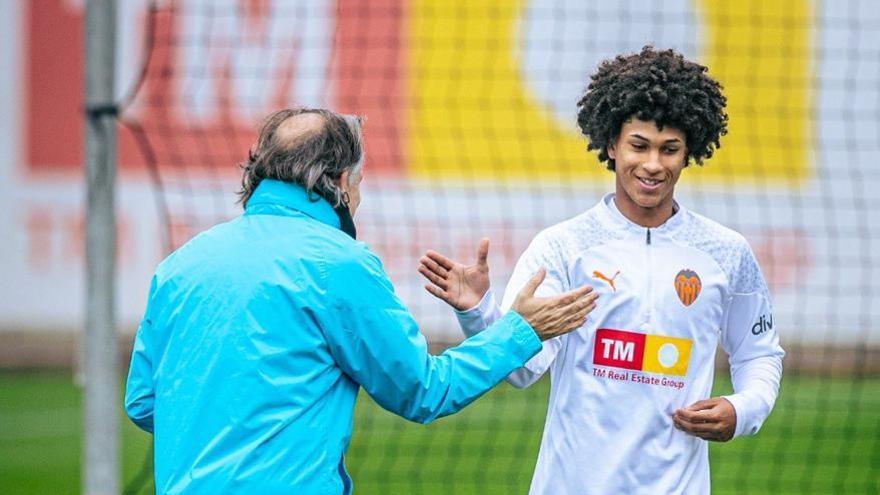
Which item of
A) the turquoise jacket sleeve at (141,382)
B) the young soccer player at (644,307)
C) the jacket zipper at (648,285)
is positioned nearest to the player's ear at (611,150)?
the young soccer player at (644,307)

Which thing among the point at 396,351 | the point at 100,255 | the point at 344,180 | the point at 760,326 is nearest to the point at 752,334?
the point at 760,326

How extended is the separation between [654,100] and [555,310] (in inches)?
25.2

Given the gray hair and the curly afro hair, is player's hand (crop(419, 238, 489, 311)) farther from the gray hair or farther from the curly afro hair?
the curly afro hair

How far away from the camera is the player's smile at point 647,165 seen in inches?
141

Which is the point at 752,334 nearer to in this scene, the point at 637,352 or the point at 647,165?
the point at 637,352

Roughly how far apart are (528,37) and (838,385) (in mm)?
4367

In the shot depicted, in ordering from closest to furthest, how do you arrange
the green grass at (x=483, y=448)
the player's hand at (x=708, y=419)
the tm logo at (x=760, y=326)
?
the player's hand at (x=708, y=419)
the tm logo at (x=760, y=326)
the green grass at (x=483, y=448)

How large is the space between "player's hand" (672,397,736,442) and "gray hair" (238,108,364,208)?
1034 millimetres

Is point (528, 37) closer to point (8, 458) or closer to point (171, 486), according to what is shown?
point (8, 458)

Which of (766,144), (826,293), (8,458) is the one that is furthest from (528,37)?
(8,458)

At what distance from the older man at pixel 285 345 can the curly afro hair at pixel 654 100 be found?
0.74 meters

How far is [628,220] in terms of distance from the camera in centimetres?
368

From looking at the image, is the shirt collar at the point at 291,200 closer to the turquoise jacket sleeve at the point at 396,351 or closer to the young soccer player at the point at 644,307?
the turquoise jacket sleeve at the point at 396,351

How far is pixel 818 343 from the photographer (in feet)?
44.4
